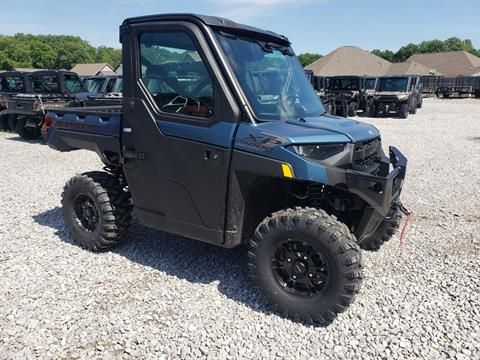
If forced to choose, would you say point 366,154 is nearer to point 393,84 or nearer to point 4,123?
point 4,123

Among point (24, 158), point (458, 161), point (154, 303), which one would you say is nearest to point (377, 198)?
point (154, 303)

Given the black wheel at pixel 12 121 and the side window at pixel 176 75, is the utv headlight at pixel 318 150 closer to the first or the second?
the side window at pixel 176 75

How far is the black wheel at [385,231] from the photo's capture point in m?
4.30

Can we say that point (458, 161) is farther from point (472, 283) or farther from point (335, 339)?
point (335, 339)

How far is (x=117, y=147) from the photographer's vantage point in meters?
4.17

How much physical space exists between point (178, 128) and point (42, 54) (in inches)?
3964

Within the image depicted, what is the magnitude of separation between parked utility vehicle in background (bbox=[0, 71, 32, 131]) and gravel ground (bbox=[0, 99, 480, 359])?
31.2 feet

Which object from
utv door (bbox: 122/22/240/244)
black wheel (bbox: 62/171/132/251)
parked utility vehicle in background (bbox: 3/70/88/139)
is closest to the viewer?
utv door (bbox: 122/22/240/244)

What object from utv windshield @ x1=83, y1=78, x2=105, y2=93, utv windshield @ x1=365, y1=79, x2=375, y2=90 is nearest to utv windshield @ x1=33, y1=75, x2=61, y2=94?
utv windshield @ x1=83, y1=78, x2=105, y2=93

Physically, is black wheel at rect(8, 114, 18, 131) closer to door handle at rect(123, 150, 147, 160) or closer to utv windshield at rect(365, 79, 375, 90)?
door handle at rect(123, 150, 147, 160)

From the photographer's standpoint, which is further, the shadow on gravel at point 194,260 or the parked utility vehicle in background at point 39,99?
the parked utility vehicle in background at point 39,99

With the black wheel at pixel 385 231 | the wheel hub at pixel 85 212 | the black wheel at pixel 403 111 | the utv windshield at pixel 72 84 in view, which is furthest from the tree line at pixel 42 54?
the black wheel at pixel 385 231

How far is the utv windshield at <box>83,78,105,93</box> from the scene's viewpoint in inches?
640

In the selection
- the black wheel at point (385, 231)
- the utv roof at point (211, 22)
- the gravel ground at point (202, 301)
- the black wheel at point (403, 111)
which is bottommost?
the gravel ground at point (202, 301)
